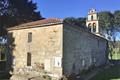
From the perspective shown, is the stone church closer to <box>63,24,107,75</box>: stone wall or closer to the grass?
<box>63,24,107,75</box>: stone wall

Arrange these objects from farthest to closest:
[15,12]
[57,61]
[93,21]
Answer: [93,21], [15,12], [57,61]

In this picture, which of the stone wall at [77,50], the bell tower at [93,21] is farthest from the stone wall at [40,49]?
the bell tower at [93,21]

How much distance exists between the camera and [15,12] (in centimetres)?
3572

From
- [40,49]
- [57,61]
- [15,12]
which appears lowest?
[57,61]

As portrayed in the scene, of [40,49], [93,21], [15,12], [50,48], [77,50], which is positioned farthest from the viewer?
[93,21]

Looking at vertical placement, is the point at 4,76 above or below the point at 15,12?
below

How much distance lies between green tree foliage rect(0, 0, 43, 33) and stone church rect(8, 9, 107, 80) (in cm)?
759

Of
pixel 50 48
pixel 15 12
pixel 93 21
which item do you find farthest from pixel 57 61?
pixel 93 21

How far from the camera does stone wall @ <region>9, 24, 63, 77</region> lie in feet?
70.5

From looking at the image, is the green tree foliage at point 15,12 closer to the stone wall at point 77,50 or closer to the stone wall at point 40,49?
the stone wall at point 40,49

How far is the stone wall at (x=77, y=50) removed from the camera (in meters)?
21.9

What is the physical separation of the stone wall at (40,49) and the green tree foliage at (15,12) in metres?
8.47

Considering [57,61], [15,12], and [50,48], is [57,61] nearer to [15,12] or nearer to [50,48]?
[50,48]

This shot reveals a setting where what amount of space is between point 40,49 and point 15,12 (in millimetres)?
14986
